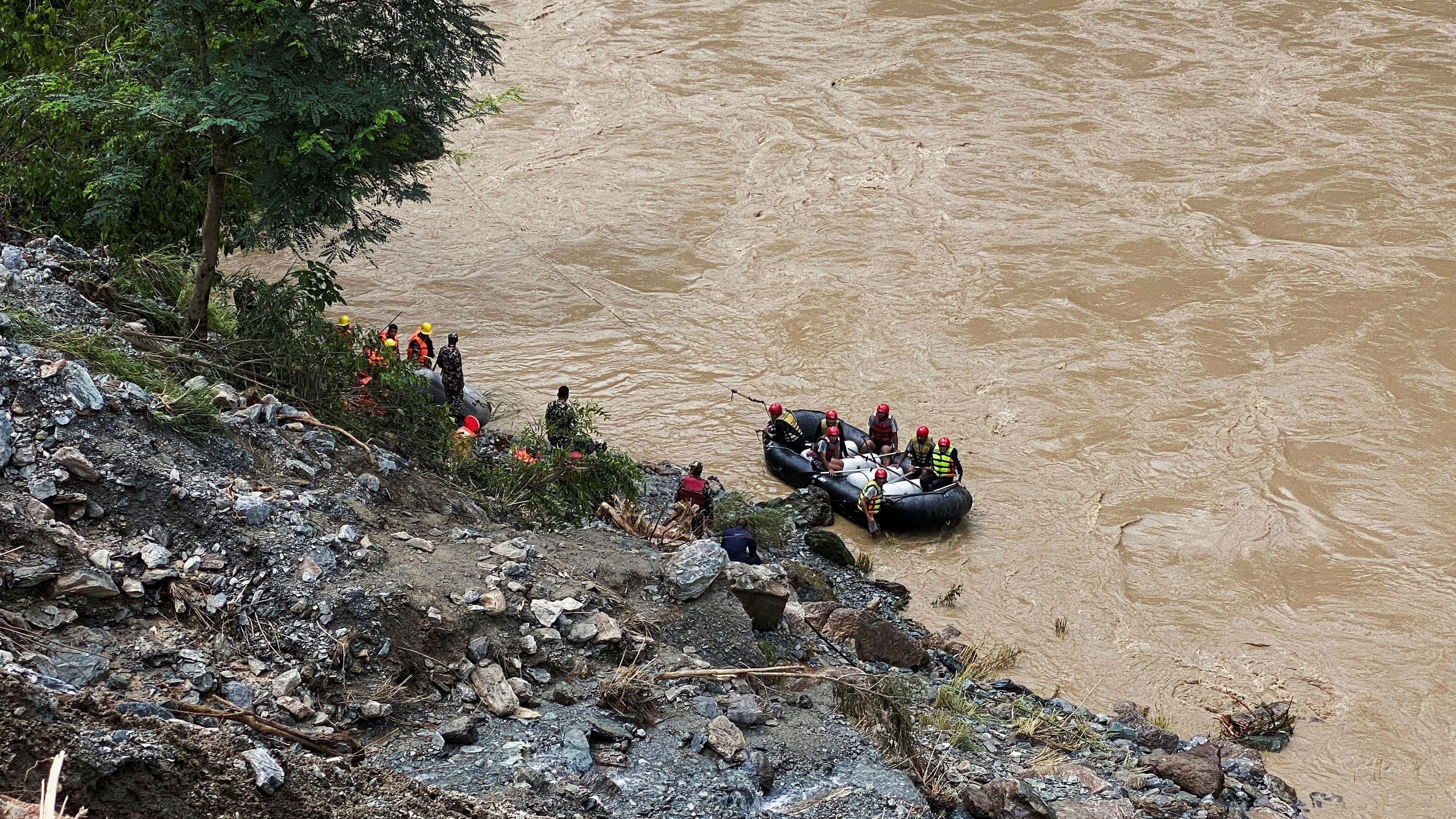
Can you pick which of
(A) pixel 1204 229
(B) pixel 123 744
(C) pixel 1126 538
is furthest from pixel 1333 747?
(A) pixel 1204 229

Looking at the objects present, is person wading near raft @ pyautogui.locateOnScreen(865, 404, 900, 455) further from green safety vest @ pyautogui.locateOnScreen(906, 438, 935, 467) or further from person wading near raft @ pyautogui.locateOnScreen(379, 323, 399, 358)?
person wading near raft @ pyautogui.locateOnScreen(379, 323, 399, 358)

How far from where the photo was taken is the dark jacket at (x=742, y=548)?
37.9ft

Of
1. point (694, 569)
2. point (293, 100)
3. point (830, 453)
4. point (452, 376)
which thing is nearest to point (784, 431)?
point (830, 453)

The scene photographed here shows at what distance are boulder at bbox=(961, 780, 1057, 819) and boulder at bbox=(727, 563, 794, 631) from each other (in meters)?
1.90

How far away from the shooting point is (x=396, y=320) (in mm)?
21469

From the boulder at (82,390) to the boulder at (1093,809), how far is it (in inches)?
279

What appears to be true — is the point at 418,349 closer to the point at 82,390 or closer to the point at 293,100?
the point at 293,100

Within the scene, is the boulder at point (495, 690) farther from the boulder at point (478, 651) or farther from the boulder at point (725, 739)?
the boulder at point (725, 739)

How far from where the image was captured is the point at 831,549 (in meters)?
14.8

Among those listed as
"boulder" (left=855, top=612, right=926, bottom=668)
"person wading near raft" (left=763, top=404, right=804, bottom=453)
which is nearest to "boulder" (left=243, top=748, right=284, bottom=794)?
"boulder" (left=855, top=612, right=926, bottom=668)

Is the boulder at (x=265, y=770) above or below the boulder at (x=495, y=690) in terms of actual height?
above

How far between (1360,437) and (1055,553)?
5.67m

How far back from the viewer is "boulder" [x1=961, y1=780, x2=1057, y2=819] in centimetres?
856

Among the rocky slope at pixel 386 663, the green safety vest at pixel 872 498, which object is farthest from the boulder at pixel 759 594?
→ the green safety vest at pixel 872 498
